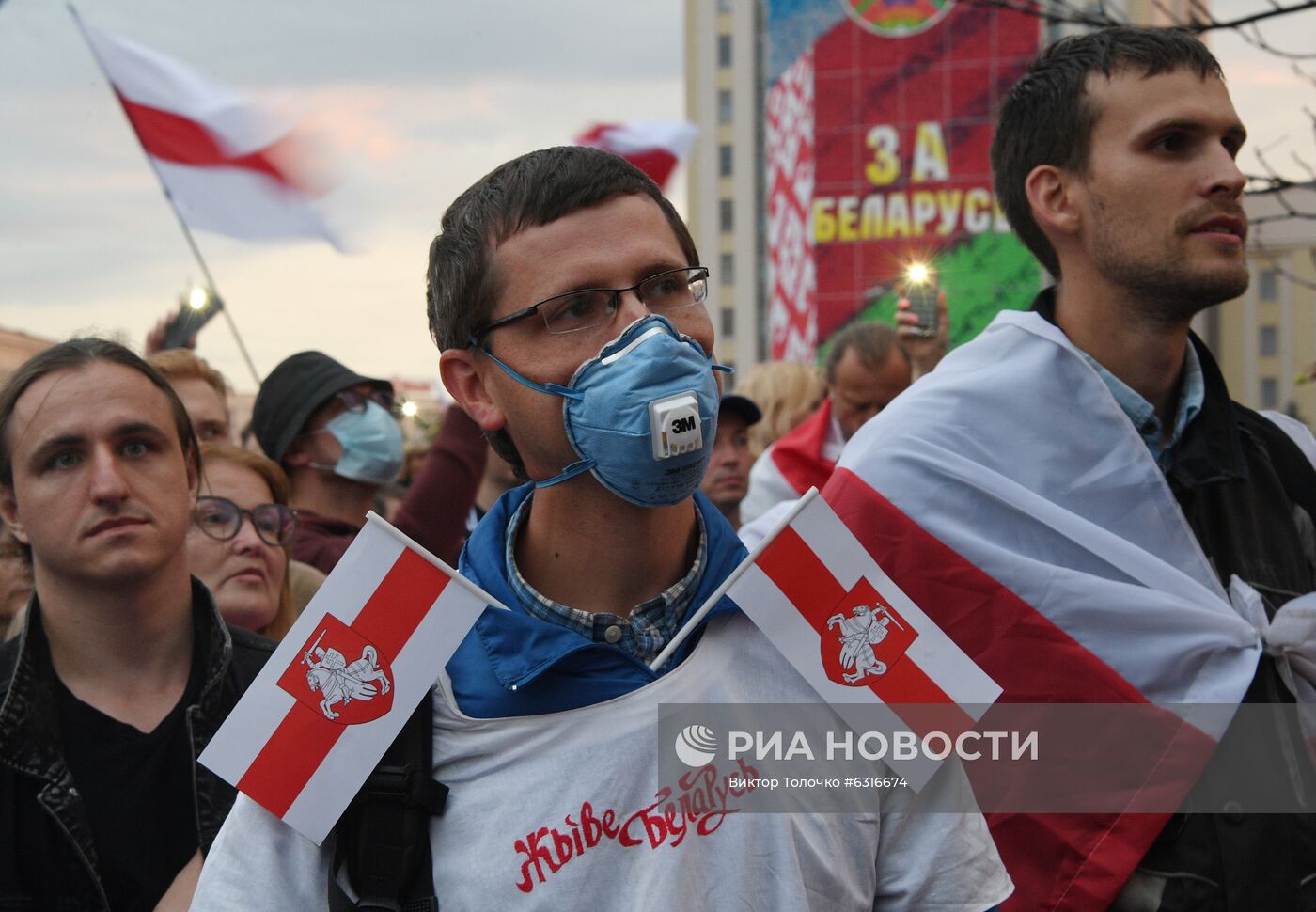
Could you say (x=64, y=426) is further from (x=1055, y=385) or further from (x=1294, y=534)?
(x=1294, y=534)

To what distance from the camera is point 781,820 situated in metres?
1.92

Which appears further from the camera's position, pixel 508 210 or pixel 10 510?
pixel 10 510

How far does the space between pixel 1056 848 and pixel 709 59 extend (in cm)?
7650

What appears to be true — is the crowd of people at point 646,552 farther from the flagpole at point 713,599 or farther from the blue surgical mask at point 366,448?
the blue surgical mask at point 366,448

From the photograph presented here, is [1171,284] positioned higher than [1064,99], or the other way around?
[1064,99]

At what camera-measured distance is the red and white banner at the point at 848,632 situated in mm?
1992

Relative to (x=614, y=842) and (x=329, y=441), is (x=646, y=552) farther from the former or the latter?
(x=329, y=441)

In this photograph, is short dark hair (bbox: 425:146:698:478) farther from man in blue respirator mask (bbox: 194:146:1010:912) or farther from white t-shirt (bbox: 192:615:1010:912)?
white t-shirt (bbox: 192:615:1010:912)

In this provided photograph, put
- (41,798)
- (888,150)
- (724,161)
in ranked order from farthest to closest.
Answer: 1. (724,161)
2. (888,150)
3. (41,798)

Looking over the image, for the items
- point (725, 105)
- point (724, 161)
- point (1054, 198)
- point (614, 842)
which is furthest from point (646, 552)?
point (725, 105)

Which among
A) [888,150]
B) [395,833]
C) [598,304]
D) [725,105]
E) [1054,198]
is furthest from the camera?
[725,105]

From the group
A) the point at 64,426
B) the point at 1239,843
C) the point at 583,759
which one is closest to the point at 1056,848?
the point at 1239,843

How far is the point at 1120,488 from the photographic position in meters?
3.01

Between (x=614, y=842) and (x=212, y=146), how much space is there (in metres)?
6.00
